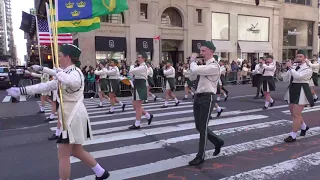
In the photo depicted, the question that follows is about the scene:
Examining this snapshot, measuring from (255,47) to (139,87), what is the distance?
26572 millimetres

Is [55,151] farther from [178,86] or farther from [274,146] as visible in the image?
[178,86]

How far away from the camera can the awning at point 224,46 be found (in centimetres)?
2962

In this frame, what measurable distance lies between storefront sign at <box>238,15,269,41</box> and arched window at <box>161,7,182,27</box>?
7.14m

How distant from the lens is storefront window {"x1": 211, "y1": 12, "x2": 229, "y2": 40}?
98.2ft

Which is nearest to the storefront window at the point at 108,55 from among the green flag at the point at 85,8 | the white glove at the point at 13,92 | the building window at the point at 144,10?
the building window at the point at 144,10

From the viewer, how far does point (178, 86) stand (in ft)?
64.6

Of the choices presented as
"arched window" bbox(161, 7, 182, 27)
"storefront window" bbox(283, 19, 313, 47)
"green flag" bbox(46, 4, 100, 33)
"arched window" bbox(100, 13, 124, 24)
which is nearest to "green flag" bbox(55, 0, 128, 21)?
"green flag" bbox(46, 4, 100, 33)

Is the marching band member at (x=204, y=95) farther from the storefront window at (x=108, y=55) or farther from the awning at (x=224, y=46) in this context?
the awning at (x=224, y=46)

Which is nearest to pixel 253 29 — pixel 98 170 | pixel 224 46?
pixel 224 46

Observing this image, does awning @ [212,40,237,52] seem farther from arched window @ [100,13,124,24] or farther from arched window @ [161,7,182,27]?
arched window @ [100,13,124,24]

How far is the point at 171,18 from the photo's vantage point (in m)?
28.0

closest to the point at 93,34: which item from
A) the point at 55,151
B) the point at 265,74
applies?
the point at 265,74

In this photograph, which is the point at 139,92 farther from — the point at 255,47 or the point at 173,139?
the point at 255,47

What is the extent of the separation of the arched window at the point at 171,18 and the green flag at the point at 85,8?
698 inches
